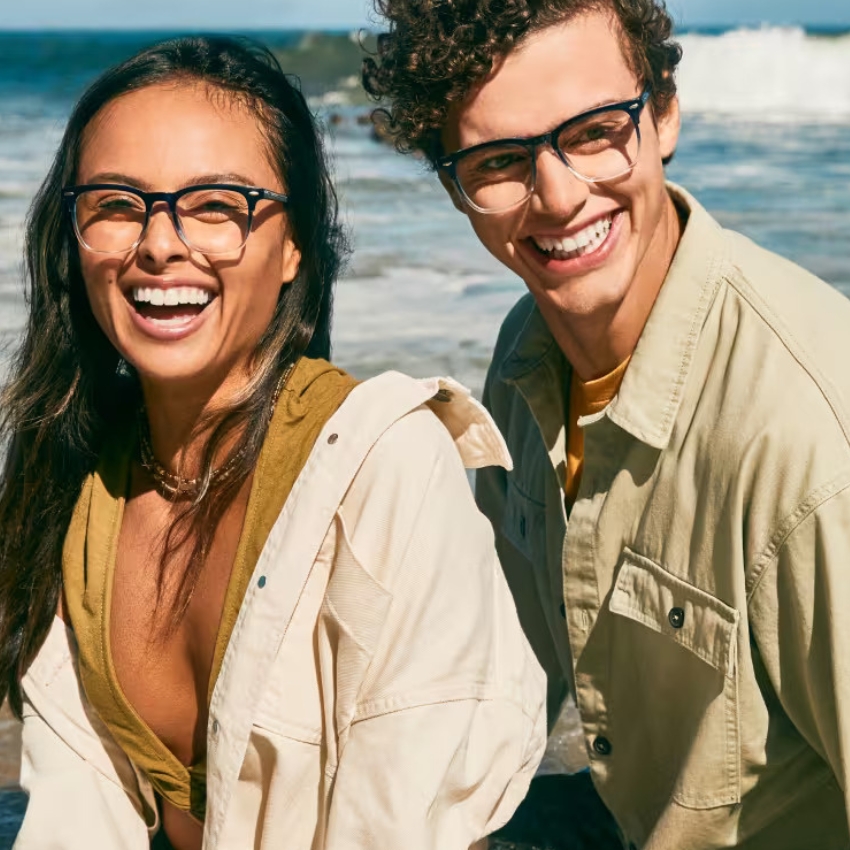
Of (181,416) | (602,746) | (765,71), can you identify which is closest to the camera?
(181,416)

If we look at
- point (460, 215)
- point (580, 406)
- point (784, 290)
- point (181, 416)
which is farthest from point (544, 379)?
point (460, 215)

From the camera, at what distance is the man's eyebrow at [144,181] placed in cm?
219

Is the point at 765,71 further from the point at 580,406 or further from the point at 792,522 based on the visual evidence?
the point at 792,522

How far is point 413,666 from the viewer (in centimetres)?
208

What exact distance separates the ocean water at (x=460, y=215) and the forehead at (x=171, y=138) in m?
0.36

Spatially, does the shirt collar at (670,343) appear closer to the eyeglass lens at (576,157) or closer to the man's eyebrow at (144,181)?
the eyeglass lens at (576,157)

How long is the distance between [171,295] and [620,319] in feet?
3.24

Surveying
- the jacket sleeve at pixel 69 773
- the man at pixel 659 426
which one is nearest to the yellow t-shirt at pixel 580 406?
the man at pixel 659 426

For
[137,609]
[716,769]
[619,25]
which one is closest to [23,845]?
[137,609]

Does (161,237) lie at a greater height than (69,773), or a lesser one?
greater

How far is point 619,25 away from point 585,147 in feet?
1.08

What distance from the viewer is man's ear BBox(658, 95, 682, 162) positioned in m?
2.82

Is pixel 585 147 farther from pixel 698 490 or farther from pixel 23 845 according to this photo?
pixel 23 845

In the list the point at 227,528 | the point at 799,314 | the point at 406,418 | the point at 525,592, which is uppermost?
the point at 799,314
